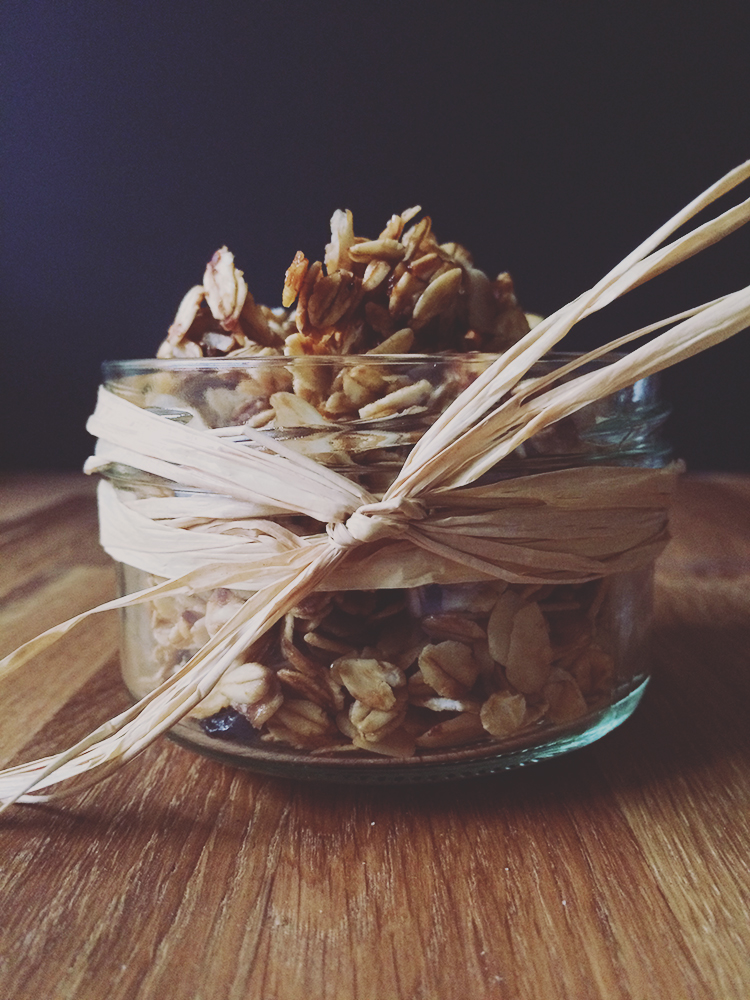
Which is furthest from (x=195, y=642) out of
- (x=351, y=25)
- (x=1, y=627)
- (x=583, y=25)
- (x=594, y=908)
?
(x=583, y=25)

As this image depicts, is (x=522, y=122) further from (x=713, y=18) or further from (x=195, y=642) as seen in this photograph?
(x=195, y=642)

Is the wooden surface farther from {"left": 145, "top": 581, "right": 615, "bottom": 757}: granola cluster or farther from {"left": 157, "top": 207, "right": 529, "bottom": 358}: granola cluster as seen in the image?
{"left": 157, "top": 207, "right": 529, "bottom": 358}: granola cluster

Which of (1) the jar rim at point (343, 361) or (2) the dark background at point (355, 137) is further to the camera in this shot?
(2) the dark background at point (355, 137)

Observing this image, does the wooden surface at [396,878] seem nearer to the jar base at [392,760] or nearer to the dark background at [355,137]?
the jar base at [392,760]

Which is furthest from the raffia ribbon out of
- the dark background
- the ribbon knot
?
the dark background

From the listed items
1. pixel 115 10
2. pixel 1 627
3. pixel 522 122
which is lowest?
pixel 1 627

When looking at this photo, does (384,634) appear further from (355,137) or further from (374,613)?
(355,137)

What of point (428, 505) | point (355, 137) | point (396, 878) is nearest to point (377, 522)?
point (428, 505)

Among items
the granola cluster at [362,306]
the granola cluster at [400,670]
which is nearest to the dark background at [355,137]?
the granola cluster at [362,306]
